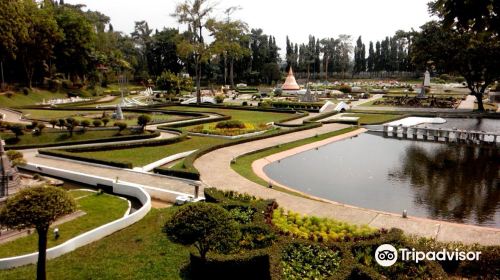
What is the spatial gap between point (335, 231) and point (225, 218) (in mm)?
3717

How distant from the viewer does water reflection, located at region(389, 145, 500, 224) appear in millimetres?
15234

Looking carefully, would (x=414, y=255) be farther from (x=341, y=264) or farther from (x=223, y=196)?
(x=223, y=196)

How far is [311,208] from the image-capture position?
47.7ft

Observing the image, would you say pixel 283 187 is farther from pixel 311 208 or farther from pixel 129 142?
pixel 129 142

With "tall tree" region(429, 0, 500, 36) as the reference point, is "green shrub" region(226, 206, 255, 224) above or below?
below

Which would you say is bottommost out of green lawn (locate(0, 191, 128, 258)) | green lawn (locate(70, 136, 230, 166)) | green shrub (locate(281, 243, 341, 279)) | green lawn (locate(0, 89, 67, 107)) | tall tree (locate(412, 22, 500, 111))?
green lawn (locate(0, 191, 128, 258))

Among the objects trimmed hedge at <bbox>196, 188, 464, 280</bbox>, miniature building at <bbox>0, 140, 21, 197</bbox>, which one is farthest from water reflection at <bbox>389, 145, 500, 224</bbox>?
miniature building at <bbox>0, 140, 21, 197</bbox>

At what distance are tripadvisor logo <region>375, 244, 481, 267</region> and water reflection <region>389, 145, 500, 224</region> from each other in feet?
17.2

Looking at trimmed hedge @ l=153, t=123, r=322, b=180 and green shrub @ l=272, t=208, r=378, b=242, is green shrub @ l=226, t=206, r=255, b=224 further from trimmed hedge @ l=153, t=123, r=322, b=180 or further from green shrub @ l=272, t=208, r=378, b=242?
trimmed hedge @ l=153, t=123, r=322, b=180

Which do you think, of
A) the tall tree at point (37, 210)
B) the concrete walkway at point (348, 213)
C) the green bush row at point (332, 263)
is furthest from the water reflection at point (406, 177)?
the tall tree at point (37, 210)

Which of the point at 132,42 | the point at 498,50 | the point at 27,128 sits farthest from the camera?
the point at 132,42

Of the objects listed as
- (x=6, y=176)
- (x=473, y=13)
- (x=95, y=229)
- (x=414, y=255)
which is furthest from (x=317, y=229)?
(x=6, y=176)

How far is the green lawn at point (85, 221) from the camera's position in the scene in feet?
38.9

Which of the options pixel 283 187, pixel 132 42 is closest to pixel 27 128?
pixel 283 187
